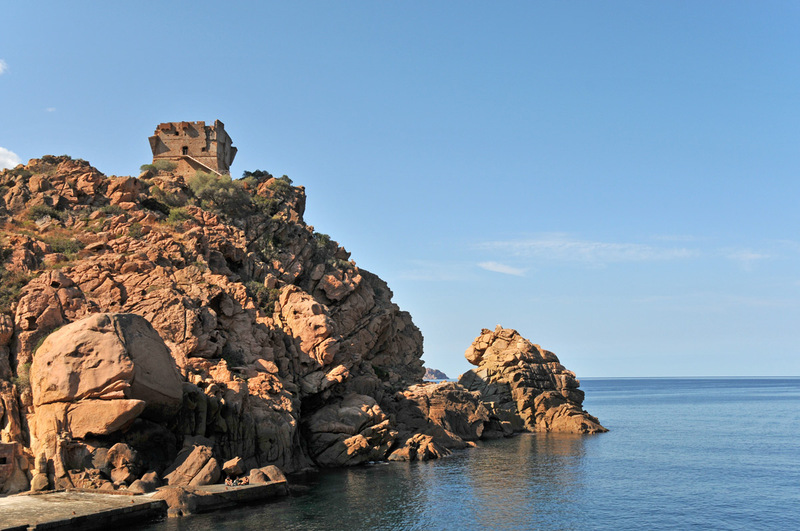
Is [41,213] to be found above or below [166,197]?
below

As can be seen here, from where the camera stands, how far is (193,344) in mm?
46781

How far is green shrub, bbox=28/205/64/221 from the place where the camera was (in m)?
55.3

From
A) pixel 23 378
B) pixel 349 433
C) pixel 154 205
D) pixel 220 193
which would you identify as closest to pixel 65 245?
pixel 154 205

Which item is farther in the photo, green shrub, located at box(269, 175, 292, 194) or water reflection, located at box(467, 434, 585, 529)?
green shrub, located at box(269, 175, 292, 194)

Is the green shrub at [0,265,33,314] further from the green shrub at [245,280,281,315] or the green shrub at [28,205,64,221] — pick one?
the green shrub at [245,280,281,315]

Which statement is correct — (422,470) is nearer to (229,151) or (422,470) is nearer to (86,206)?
Result: (86,206)

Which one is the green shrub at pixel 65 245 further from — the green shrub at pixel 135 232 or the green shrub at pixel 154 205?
the green shrub at pixel 154 205

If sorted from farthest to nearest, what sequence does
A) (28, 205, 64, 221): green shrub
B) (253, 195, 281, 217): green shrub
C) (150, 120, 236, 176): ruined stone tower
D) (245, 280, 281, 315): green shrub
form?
(150, 120, 236, 176): ruined stone tower → (253, 195, 281, 217): green shrub → (245, 280, 281, 315): green shrub → (28, 205, 64, 221): green shrub

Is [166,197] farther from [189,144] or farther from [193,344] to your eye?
[193,344]

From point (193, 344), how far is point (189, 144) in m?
41.2

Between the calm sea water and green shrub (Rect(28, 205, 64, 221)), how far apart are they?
3213 centimetres

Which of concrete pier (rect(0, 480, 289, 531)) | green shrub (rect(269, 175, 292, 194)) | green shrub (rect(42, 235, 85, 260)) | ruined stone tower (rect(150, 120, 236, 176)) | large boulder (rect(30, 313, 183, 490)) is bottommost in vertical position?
concrete pier (rect(0, 480, 289, 531))

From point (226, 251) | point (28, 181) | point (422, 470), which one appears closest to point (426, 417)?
point (422, 470)

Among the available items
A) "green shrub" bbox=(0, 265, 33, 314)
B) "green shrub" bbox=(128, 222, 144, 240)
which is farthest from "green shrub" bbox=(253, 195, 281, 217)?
"green shrub" bbox=(0, 265, 33, 314)
